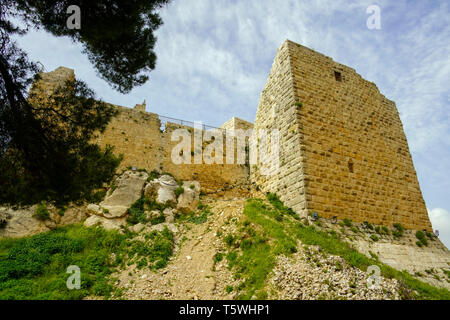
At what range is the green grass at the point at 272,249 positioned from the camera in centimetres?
574

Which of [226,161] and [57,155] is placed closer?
[57,155]

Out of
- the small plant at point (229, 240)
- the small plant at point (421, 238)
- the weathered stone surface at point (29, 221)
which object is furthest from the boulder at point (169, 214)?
the small plant at point (421, 238)

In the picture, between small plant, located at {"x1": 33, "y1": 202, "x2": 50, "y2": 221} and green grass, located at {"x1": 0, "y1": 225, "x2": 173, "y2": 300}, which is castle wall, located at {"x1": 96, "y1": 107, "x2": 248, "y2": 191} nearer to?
small plant, located at {"x1": 33, "y1": 202, "x2": 50, "y2": 221}

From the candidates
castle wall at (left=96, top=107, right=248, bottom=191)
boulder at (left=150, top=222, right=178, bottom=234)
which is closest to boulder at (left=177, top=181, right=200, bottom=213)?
boulder at (left=150, top=222, right=178, bottom=234)

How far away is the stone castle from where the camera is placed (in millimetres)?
8734

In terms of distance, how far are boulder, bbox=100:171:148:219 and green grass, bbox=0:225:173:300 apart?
88cm

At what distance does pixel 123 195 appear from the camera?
10359 millimetres

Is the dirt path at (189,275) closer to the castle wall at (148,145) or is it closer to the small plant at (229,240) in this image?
the small plant at (229,240)

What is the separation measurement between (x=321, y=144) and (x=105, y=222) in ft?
26.0

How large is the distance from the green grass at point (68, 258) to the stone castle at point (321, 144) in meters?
4.15

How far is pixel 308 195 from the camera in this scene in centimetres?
812

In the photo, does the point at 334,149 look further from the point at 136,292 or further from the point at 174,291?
the point at 136,292

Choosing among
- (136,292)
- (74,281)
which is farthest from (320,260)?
(74,281)

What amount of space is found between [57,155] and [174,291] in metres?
4.14
